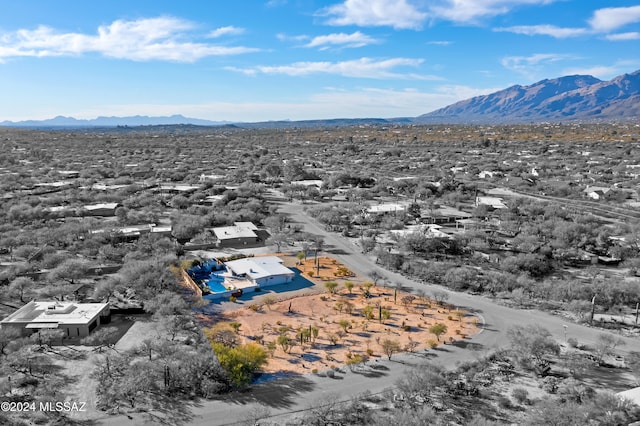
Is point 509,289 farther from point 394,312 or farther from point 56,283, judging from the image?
point 56,283

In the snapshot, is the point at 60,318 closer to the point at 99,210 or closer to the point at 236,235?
the point at 236,235

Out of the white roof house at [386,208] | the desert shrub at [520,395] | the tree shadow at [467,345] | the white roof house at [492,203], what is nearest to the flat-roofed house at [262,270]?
the tree shadow at [467,345]

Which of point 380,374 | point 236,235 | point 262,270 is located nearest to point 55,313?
point 262,270

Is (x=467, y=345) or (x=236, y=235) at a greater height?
(x=236, y=235)

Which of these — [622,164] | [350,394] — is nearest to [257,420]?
[350,394]

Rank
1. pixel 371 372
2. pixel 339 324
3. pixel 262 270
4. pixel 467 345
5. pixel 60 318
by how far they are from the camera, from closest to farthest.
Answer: pixel 371 372 < pixel 467 345 < pixel 60 318 < pixel 339 324 < pixel 262 270

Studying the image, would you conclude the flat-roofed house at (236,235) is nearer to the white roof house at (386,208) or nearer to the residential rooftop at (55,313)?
the white roof house at (386,208)
